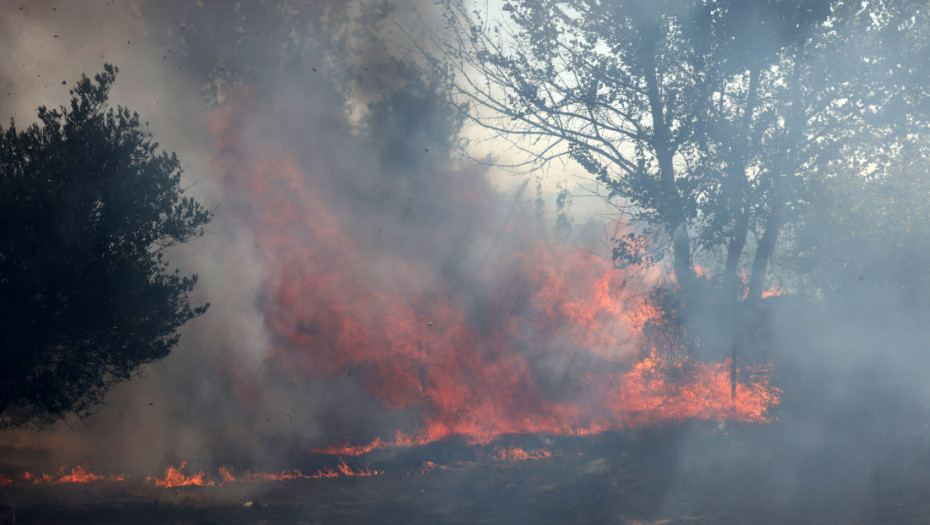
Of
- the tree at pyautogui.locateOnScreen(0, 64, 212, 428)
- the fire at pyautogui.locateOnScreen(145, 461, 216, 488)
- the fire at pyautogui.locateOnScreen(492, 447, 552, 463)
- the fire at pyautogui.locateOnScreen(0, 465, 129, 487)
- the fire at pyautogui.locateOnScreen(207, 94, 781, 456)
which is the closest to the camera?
the tree at pyautogui.locateOnScreen(0, 64, 212, 428)

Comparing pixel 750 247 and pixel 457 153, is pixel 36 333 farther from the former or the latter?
pixel 750 247

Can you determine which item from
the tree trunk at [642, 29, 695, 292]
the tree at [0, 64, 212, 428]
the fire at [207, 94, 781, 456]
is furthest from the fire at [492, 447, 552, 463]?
the tree at [0, 64, 212, 428]

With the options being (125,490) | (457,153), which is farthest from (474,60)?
(125,490)

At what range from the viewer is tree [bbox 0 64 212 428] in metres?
11.4

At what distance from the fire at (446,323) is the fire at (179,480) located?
112 inches

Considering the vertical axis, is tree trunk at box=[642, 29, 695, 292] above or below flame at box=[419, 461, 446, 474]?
above

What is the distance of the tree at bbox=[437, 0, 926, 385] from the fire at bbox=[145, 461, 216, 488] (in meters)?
9.66

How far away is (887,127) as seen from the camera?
1348 cm

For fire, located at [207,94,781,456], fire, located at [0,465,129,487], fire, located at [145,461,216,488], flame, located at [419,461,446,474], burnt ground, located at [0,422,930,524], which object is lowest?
burnt ground, located at [0,422,930,524]

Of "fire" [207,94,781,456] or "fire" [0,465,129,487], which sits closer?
"fire" [0,465,129,487]

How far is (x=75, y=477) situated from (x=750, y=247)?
1551cm

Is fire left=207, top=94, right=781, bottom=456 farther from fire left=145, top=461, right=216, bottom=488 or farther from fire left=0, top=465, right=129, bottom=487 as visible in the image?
fire left=0, top=465, right=129, bottom=487

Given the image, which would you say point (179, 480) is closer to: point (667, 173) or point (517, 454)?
point (517, 454)

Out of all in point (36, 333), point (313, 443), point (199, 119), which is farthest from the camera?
point (199, 119)
